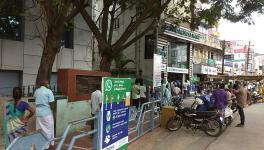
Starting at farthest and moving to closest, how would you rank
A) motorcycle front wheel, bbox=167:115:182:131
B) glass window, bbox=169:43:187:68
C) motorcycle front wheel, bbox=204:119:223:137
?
glass window, bbox=169:43:187:68, motorcycle front wheel, bbox=167:115:182:131, motorcycle front wheel, bbox=204:119:223:137

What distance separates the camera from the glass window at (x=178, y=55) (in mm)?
34031

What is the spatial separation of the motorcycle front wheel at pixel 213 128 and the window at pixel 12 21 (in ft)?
26.9

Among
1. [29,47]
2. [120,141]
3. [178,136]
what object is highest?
[29,47]

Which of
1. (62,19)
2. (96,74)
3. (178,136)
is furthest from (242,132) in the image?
(62,19)

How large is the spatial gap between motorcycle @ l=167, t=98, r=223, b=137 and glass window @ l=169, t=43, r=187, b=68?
799 inches

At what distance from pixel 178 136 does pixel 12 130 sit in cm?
619

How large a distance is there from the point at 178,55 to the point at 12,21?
2139 cm

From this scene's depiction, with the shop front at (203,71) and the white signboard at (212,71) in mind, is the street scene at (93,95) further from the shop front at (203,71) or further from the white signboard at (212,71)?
the white signboard at (212,71)

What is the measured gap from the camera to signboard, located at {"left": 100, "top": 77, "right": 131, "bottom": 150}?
6.20 m

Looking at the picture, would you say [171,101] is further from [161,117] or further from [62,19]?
[62,19]

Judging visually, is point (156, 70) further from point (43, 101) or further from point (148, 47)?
point (148, 47)

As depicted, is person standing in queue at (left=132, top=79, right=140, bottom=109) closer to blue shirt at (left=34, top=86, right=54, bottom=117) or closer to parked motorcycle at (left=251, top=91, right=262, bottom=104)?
blue shirt at (left=34, top=86, right=54, bottom=117)

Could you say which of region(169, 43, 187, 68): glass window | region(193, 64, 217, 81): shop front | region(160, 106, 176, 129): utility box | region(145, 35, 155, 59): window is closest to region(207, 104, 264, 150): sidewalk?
region(160, 106, 176, 129): utility box

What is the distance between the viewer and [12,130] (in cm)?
780
